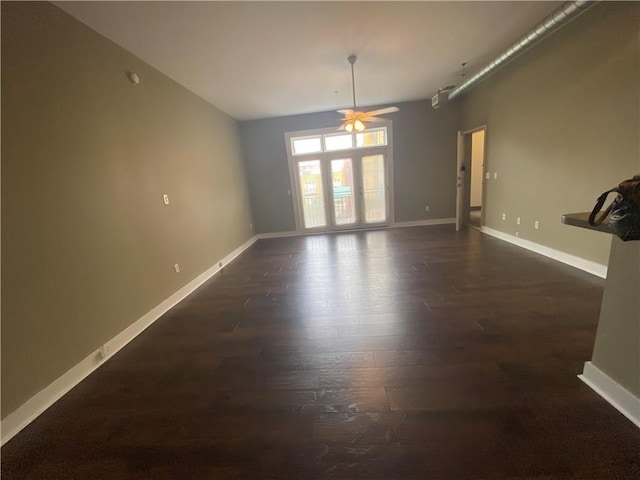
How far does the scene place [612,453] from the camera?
1.18 metres

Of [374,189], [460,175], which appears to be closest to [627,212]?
[460,175]

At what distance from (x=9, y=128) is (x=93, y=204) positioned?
0.71 m

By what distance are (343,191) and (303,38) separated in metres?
3.93

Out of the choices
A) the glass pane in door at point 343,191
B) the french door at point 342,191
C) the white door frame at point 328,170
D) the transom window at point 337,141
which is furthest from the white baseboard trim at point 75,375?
the transom window at point 337,141

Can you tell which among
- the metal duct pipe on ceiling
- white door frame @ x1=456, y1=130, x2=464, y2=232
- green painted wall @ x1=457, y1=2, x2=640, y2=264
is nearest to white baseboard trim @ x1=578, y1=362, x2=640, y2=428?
green painted wall @ x1=457, y1=2, x2=640, y2=264

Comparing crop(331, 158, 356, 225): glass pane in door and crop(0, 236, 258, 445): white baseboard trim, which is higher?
crop(331, 158, 356, 225): glass pane in door

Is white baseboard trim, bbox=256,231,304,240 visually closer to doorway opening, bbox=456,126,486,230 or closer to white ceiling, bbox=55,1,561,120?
white ceiling, bbox=55,1,561,120

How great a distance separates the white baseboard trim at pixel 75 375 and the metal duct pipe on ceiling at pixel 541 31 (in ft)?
16.9

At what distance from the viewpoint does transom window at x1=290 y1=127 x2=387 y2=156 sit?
6148mm

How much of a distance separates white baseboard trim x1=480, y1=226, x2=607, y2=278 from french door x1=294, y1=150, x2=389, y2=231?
8.88 ft

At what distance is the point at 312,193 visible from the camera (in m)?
6.57

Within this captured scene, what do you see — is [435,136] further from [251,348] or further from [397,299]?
[251,348]

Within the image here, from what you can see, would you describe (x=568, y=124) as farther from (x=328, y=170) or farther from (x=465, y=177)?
(x=328, y=170)

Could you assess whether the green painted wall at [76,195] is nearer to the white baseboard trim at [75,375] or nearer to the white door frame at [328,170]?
the white baseboard trim at [75,375]
